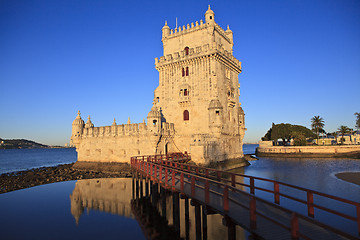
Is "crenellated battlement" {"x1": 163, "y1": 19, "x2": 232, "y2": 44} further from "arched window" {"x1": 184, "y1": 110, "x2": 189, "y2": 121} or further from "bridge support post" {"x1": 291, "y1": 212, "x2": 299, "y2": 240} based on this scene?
"bridge support post" {"x1": 291, "y1": 212, "x2": 299, "y2": 240}

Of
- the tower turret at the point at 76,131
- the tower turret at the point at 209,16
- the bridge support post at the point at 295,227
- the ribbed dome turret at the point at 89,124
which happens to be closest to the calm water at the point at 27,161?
the tower turret at the point at 76,131

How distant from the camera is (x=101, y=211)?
18656 mm

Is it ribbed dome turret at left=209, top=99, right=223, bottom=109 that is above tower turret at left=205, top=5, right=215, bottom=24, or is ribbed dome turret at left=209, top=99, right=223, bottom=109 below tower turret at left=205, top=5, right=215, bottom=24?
below

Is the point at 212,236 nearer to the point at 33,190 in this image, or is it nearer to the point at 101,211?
the point at 101,211

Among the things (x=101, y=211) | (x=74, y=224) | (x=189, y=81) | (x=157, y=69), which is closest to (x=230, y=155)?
(x=189, y=81)

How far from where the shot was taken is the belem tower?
1180 inches

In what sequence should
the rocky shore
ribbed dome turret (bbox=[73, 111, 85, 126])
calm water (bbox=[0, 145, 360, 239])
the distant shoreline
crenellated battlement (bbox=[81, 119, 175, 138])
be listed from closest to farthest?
calm water (bbox=[0, 145, 360, 239]), the rocky shore, crenellated battlement (bbox=[81, 119, 175, 138]), ribbed dome turret (bbox=[73, 111, 85, 126]), the distant shoreline

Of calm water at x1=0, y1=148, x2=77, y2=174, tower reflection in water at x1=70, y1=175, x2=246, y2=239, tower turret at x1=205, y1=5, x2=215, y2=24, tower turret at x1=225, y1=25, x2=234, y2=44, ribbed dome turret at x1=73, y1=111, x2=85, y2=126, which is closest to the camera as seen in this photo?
tower reflection in water at x1=70, y1=175, x2=246, y2=239

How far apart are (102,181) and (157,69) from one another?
18029 mm

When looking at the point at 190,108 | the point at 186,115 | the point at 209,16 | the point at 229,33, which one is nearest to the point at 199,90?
the point at 190,108

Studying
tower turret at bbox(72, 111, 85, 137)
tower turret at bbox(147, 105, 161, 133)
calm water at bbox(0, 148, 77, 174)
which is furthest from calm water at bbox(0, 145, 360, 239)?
calm water at bbox(0, 148, 77, 174)

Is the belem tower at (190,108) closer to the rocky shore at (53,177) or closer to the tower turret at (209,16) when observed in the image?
the tower turret at (209,16)

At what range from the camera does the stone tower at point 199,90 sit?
2956cm

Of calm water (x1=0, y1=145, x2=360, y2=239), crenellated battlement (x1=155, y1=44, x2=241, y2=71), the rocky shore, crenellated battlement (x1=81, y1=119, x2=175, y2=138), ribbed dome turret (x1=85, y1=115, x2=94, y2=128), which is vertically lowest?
calm water (x1=0, y1=145, x2=360, y2=239)
